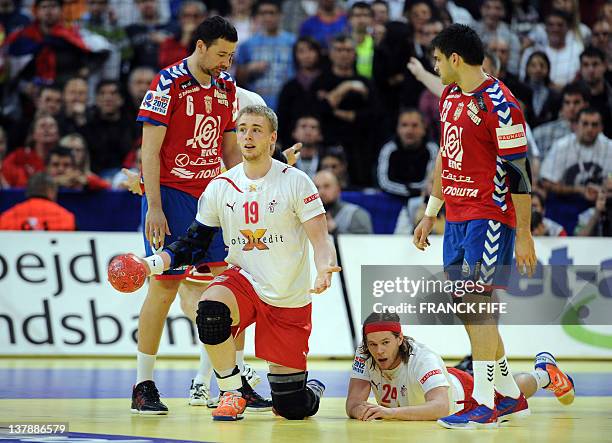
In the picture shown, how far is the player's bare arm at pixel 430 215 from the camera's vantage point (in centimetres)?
696

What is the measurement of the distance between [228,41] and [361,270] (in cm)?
433

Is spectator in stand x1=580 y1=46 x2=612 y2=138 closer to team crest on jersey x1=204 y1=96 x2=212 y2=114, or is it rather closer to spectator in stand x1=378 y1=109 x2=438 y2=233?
spectator in stand x1=378 y1=109 x2=438 y2=233

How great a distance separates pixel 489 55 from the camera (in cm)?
927

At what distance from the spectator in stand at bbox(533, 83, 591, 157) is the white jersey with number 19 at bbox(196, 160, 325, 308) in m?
7.05

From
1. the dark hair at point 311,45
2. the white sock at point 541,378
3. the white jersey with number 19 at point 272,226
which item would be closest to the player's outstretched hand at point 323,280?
the white jersey with number 19 at point 272,226

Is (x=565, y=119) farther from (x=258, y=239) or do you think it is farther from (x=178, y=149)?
(x=258, y=239)

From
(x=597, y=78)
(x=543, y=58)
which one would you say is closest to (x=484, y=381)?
(x=597, y=78)

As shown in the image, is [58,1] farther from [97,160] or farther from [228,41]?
[228,41]

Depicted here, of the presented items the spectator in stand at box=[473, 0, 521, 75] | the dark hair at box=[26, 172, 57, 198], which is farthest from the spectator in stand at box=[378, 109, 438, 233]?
the dark hair at box=[26, 172, 57, 198]

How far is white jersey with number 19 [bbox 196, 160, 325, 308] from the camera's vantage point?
655 centimetres

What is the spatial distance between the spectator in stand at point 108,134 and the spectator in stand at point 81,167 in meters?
0.51

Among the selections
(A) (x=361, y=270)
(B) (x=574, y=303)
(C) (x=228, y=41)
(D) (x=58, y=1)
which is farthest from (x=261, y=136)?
(D) (x=58, y=1)

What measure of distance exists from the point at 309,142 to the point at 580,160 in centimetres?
310

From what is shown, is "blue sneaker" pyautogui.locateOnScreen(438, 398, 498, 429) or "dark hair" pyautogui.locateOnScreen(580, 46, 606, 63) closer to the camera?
"blue sneaker" pyautogui.locateOnScreen(438, 398, 498, 429)
